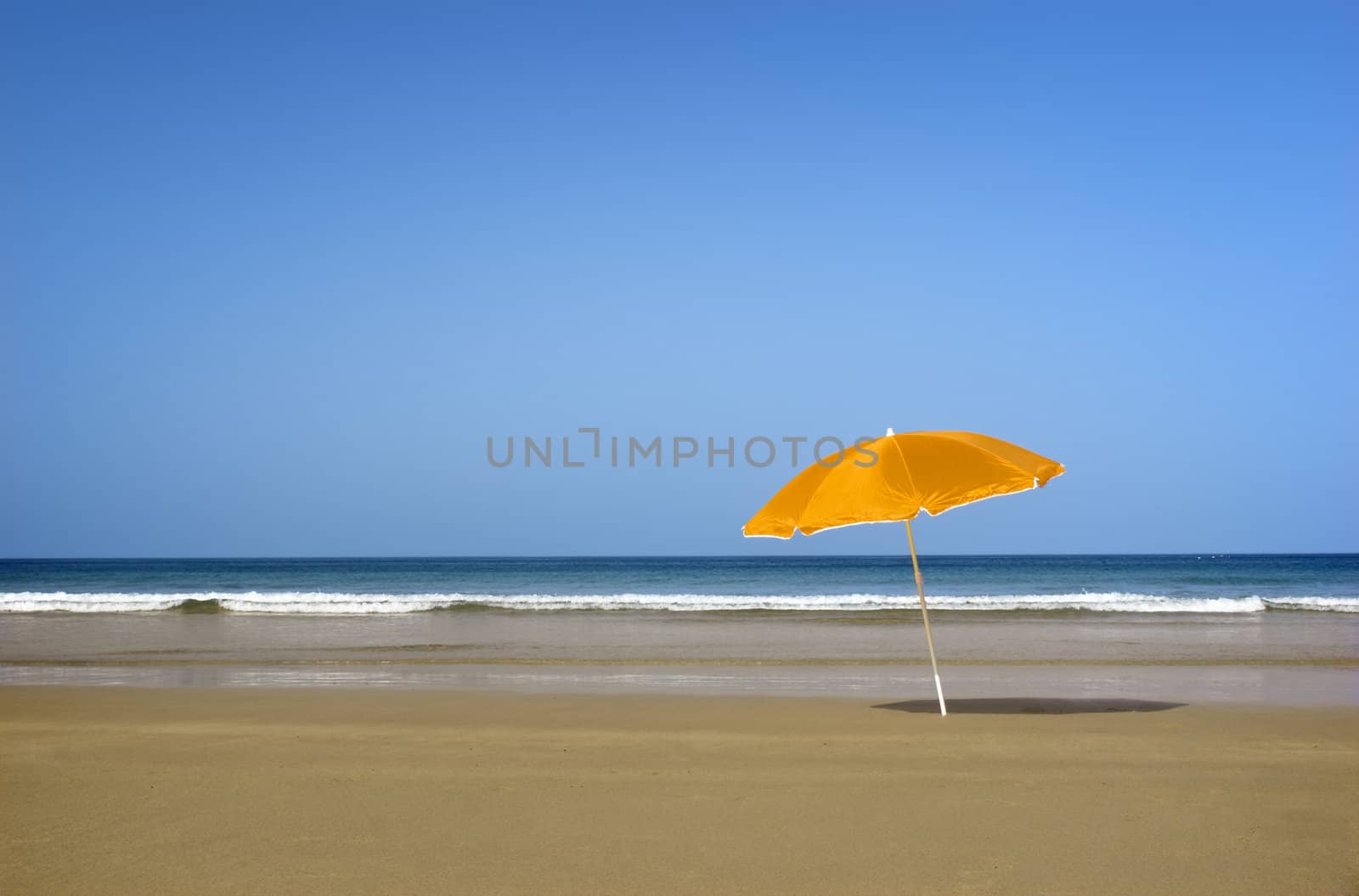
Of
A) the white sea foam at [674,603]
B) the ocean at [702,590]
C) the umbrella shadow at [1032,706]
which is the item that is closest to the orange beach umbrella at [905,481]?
the umbrella shadow at [1032,706]

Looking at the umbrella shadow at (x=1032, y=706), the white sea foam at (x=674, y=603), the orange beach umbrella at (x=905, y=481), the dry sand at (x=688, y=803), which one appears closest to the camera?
the dry sand at (x=688, y=803)

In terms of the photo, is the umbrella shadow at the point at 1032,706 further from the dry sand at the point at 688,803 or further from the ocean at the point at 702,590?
the ocean at the point at 702,590

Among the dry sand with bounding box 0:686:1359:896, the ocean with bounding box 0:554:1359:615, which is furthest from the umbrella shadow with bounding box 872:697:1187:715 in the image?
the ocean with bounding box 0:554:1359:615

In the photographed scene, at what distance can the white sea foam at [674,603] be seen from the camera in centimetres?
2498

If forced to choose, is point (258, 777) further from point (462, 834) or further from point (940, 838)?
point (940, 838)

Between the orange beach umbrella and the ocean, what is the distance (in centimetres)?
1703

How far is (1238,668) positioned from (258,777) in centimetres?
1191

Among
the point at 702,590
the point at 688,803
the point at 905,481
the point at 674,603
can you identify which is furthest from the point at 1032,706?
the point at 702,590

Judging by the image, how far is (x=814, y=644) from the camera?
16641 millimetres

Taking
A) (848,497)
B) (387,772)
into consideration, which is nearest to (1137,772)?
(848,497)

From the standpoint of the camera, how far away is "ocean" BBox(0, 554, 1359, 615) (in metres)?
26.5

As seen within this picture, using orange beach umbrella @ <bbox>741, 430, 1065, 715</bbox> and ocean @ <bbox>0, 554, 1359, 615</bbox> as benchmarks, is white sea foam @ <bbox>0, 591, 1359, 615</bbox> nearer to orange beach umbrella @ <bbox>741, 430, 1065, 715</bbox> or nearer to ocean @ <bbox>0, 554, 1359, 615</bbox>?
ocean @ <bbox>0, 554, 1359, 615</bbox>

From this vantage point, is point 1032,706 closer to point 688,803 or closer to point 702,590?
point 688,803

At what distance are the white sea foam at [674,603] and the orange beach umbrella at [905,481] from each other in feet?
57.3
